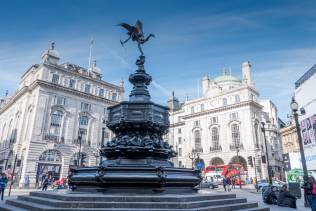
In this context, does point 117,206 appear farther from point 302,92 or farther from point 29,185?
point 29,185

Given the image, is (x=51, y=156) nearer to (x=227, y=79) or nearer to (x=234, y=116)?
(x=234, y=116)

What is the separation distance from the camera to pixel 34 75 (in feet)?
155

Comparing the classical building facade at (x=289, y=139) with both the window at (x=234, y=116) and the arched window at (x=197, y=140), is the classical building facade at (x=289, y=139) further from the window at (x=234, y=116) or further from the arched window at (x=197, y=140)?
the arched window at (x=197, y=140)

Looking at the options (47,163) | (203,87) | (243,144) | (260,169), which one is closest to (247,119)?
(243,144)

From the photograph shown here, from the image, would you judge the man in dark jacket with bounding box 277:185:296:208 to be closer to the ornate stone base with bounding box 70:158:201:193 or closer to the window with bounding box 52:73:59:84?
the ornate stone base with bounding box 70:158:201:193

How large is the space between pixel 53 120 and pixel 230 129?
36690mm

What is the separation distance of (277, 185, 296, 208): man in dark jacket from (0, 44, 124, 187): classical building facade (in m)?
28.9

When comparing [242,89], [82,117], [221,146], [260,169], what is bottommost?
[260,169]

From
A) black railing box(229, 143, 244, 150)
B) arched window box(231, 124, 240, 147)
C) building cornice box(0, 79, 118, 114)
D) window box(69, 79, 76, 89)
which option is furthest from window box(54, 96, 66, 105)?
arched window box(231, 124, 240, 147)

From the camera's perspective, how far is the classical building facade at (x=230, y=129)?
49.9 meters

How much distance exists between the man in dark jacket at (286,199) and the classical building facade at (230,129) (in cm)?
3301

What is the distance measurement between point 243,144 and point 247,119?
5383 mm

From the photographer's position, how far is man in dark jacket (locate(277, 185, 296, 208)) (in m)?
12.9

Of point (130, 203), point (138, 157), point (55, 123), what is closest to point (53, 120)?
point (55, 123)
